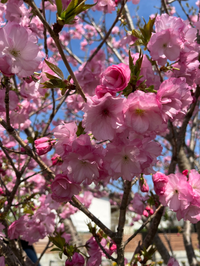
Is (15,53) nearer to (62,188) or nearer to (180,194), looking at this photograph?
(62,188)

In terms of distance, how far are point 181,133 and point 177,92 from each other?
3.67 feet

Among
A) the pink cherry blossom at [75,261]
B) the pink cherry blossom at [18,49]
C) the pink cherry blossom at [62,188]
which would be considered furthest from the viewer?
the pink cherry blossom at [75,261]

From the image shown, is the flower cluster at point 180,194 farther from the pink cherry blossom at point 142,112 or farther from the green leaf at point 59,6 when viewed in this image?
the green leaf at point 59,6

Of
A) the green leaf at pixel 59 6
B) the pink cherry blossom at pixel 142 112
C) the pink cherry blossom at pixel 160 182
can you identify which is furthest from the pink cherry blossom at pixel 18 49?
the pink cherry blossom at pixel 160 182

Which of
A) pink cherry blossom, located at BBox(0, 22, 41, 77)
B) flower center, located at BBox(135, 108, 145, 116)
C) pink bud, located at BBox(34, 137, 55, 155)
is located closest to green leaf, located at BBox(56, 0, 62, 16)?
pink cherry blossom, located at BBox(0, 22, 41, 77)

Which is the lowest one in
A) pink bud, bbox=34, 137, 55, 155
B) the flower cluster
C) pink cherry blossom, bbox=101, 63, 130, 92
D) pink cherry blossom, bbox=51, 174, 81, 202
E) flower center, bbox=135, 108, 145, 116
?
the flower cluster

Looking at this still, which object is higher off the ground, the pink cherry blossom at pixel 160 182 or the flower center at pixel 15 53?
the flower center at pixel 15 53

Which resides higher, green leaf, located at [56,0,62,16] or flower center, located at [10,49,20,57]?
green leaf, located at [56,0,62,16]

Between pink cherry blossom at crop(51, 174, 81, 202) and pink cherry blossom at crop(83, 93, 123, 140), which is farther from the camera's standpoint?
pink cherry blossom at crop(51, 174, 81, 202)

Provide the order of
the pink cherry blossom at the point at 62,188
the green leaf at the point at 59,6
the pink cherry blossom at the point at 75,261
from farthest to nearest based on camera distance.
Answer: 1. the pink cherry blossom at the point at 75,261
2. the pink cherry blossom at the point at 62,188
3. the green leaf at the point at 59,6

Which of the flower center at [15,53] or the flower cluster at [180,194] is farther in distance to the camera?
the flower cluster at [180,194]

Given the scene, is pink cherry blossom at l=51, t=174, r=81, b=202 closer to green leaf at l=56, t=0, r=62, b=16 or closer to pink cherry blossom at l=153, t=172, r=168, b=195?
pink cherry blossom at l=153, t=172, r=168, b=195

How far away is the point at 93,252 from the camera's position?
1613 mm

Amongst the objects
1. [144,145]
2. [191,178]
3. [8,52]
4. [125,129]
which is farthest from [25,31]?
[191,178]
